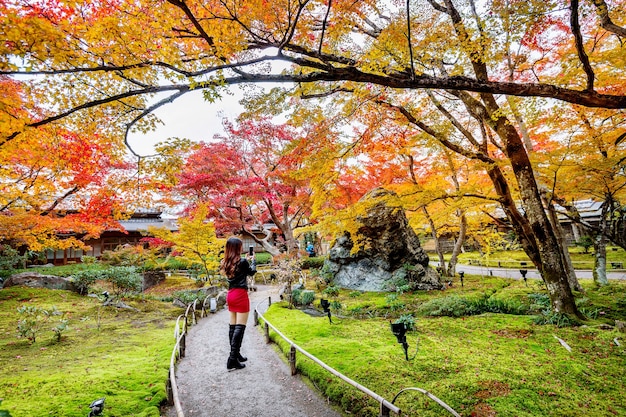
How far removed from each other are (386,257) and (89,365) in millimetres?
10837

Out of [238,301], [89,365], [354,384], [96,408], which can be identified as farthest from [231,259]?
[89,365]

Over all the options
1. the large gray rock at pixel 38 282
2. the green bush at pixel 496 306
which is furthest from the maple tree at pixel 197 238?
the green bush at pixel 496 306

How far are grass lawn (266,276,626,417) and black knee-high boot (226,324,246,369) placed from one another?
110 cm

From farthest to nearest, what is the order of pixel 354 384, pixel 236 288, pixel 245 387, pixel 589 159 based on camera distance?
pixel 589 159 < pixel 236 288 < pixel 245 387 < pixel 354 384

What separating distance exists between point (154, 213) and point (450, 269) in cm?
2996

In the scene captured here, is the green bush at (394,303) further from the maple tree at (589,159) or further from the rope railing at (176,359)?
the rope railing at (176,359)

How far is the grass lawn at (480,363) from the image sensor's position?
3.79 meters

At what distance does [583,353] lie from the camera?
17.4 ft

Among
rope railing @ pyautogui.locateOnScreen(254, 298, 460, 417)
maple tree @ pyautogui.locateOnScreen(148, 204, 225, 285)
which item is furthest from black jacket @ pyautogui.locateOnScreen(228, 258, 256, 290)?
maple tree @ pyautogui.locateOnScreen(148, 204, 225, 285)

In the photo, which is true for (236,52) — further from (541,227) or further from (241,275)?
(541,227)

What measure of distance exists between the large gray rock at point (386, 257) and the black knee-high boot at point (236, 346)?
8495 mm

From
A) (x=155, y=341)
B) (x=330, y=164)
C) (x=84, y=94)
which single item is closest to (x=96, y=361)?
(x=155, y=341)

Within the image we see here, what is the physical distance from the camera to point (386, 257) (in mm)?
13227

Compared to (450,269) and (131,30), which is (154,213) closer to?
(450,269)
